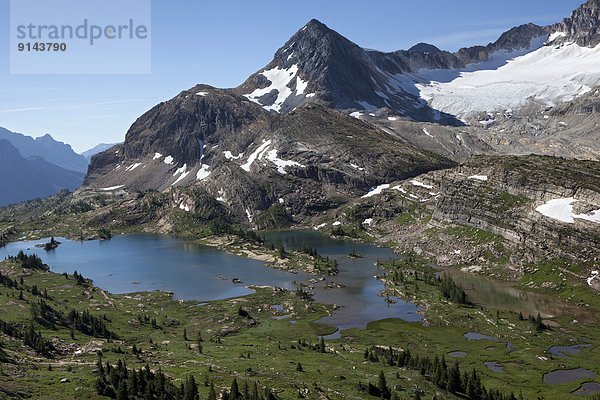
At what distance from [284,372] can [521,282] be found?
3806 inches

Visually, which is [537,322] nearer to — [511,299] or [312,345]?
[511,299]

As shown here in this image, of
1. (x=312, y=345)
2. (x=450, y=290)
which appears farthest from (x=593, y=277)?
(x=312, y=345)

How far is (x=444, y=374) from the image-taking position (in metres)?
96.7

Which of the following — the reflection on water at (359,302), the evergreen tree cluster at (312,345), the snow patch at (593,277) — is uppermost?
the snow patch at (593,277)

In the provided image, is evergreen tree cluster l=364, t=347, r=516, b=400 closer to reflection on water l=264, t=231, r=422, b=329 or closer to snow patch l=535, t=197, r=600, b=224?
reflection on water l=264, t=231, r=422, b=329

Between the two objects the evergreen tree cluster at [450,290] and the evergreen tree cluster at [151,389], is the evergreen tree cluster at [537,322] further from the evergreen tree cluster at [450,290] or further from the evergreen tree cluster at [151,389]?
the evergreen tree cluster at [151,389]

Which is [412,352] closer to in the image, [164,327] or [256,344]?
[256,344]

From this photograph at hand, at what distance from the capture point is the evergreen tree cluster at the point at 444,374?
9200 centimetres

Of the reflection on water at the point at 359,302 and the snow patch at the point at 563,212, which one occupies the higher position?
the snow patch at the point at 563,212

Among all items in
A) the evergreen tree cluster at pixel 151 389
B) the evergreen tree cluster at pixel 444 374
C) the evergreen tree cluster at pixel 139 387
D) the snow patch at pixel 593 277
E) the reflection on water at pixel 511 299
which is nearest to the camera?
the evergreen tree cluster at pixel 139 387

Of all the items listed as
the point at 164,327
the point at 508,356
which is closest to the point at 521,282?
the point at 508,356

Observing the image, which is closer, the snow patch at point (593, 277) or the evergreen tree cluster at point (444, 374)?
the evergreen tree cluster at point (444, 374)

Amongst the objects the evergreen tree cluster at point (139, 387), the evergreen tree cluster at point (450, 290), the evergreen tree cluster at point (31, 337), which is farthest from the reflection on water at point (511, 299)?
the evergreen tree cluster at point (31, 337)

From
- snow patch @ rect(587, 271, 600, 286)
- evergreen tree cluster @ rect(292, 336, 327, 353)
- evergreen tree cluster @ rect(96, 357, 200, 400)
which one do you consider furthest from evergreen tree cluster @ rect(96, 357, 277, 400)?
snow patch @ rect(587, 271, 600, 286)
